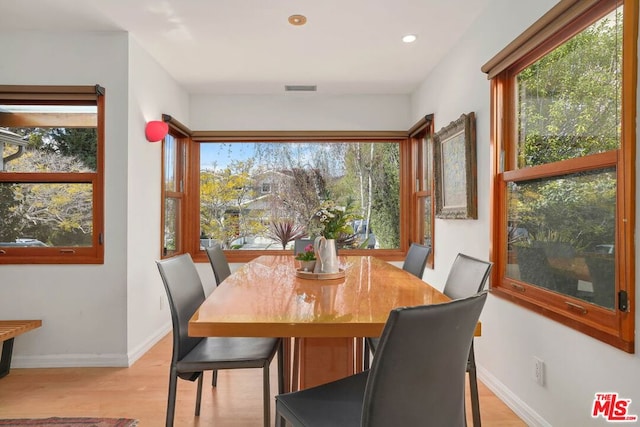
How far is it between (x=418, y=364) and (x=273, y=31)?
262 cm

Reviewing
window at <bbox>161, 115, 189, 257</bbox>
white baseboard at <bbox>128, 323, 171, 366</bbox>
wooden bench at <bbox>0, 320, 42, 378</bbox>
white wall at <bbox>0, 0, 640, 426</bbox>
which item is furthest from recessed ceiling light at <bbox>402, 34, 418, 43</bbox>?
wooden bench at <bbox>0, 320, 42, 378</bbox>

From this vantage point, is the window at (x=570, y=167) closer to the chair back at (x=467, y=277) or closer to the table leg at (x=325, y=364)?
the chair back at (x=467, y=277)

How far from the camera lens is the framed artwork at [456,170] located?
261cm

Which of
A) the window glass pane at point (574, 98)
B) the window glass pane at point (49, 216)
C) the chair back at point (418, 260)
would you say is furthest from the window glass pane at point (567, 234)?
the window glass pane at point (49, 216)

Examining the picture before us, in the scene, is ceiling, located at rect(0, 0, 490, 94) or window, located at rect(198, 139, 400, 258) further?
window, located at rect(198, 139, 400, 258)

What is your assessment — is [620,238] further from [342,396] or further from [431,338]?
[342,396]

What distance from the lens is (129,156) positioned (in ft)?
9.32

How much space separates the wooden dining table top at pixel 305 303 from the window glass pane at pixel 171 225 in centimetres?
181

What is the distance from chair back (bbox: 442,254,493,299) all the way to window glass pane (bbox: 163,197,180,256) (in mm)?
2725

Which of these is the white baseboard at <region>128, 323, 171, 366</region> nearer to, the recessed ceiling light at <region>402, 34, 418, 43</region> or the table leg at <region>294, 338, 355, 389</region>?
the table leg at <region>294, 338, 355, 389</region>

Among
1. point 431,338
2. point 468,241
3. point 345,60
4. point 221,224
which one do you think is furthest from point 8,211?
point 468,241

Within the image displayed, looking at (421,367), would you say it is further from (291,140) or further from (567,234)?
(291,140)

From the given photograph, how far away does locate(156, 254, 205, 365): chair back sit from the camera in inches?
64.9

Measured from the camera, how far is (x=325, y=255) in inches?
80.6
